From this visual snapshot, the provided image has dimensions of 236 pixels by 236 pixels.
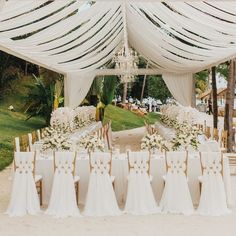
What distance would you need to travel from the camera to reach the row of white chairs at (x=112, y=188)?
271 inches

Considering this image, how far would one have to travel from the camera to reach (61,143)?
7816mm

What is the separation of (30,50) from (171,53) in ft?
13.4

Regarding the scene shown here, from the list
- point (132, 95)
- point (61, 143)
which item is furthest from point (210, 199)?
point (132, 95)

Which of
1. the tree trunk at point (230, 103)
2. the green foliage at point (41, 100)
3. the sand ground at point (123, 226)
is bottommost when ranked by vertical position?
the sand ground at point (123, 226)

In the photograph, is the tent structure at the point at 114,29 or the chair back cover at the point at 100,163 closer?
the chair back cover at the point at 100,163

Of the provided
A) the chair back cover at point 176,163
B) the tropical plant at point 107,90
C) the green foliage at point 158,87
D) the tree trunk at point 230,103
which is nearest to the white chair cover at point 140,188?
the chair back cover at point 176,163

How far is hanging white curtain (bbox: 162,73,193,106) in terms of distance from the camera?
1576 cm

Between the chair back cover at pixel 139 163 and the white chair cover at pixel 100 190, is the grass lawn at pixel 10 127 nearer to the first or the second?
the white chair cover at pixel 100 190

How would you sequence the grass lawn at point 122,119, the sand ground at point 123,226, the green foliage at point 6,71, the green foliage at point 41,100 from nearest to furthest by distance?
the sand ground at point 123,226 < the green foliage at point 41,100 < the green foliage at point 6,71 < the grass lawn at point 122,119

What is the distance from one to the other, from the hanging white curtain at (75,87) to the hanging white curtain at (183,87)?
2644 millimetres

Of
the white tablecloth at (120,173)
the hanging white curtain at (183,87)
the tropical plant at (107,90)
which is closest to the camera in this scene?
the white tablecloth at (120,173)

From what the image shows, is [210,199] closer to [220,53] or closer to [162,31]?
[220,53]

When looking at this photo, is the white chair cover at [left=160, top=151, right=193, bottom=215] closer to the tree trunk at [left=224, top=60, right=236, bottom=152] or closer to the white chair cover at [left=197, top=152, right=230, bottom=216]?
the white chair cover at [left=197, top=152, right=230, bottom=216]

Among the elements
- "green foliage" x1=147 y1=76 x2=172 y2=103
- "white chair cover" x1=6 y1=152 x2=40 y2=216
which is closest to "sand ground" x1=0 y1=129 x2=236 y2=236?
"white chair cover" x1=6 y1=152 x2=40 y2=216
